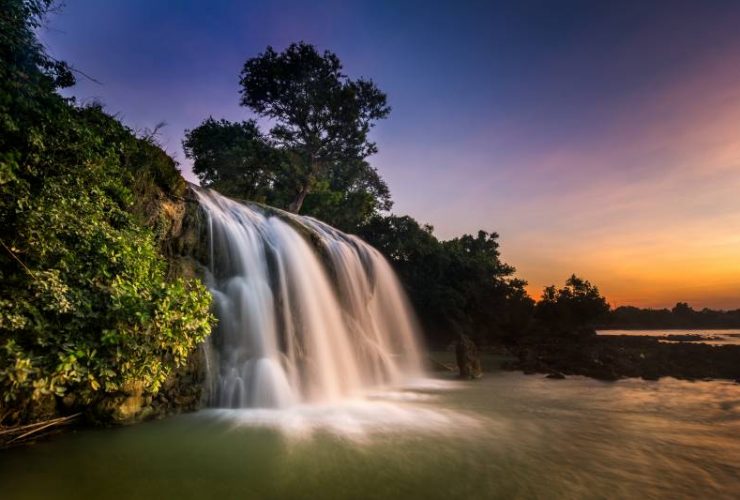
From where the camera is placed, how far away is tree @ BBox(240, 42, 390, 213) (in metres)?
31.0

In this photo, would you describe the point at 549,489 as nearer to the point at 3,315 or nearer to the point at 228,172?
the point at 3,315

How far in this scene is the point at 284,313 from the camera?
41.9 ft

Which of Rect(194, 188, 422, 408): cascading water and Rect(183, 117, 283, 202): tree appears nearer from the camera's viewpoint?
Rect(194, 188, 422, 408): cascading water

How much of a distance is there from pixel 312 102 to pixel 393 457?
29.5 meters

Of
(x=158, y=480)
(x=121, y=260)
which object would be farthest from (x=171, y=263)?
(x=158, y=480)

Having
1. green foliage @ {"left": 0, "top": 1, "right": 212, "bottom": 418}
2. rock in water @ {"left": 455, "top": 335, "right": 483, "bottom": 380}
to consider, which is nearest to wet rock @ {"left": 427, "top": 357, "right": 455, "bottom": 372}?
rock in water @ {"left": 455, "top": 335, "right": 483, "bottom": 380}

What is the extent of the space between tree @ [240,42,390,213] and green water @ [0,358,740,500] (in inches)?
961

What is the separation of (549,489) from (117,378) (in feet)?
22.1

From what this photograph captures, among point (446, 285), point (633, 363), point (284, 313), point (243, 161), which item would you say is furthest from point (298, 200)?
point (633, 363)

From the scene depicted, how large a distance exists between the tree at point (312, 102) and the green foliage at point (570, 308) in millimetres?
23097

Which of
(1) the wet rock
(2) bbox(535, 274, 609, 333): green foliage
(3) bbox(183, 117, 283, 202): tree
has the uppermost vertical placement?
(3) bbox(183, 117, 283, 202): tree

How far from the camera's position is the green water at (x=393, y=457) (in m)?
5.13

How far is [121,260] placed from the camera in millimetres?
5980

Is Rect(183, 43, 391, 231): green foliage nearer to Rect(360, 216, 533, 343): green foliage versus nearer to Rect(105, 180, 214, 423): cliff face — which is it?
Rect(360, 216, 533, 343): green foliage
